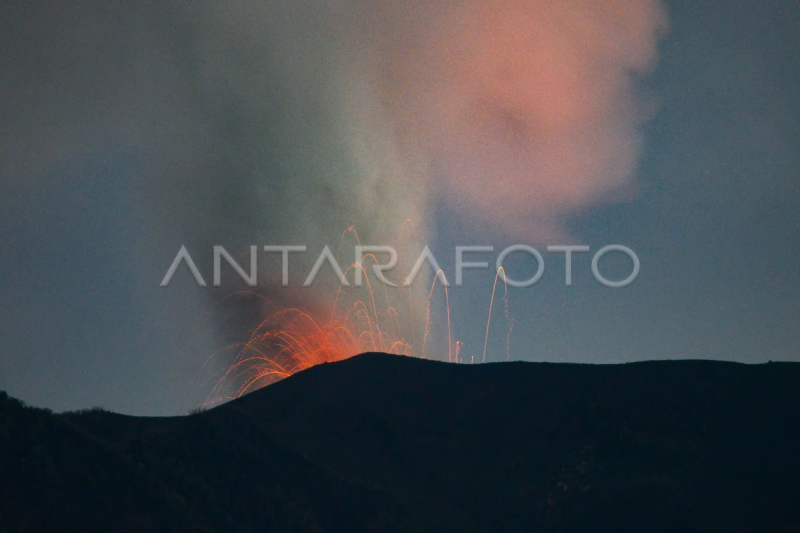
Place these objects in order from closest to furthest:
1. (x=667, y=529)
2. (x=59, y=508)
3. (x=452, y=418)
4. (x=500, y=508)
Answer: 1. (x=59, y=508)
2. (x=667, y=529)
3. (x=500, y=508)
4. (x=452, y=418)

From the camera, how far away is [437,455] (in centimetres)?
3300

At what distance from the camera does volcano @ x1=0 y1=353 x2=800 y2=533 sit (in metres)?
23.2

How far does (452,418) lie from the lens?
118 feet

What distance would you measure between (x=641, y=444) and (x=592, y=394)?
5.34m

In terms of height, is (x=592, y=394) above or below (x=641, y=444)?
above

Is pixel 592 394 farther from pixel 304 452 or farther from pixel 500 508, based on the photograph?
pixel 304 452

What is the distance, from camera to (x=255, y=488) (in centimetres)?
2631

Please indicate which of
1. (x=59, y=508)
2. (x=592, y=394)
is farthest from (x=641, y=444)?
(x=59, y=508)

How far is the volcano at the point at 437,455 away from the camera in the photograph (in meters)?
23.2

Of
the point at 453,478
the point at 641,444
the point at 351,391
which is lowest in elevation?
the point at 453,478

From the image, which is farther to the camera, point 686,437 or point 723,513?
point 686,437

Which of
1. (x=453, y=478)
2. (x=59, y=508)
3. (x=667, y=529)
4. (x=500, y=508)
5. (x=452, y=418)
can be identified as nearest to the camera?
(x=59, y=508)

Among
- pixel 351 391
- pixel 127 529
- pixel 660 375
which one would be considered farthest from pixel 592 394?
pixel 127 529

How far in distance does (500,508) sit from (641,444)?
7.75 metres
